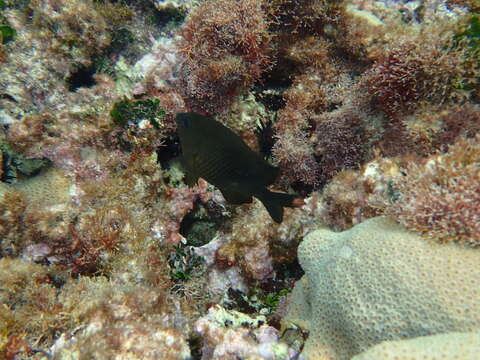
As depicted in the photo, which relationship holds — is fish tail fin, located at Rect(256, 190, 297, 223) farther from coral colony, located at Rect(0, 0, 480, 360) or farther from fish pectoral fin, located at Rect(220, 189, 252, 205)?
fish pectoral fin, located at Rect(220, 189, 252, 205)

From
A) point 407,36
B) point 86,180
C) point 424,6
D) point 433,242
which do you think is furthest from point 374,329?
point 424,6

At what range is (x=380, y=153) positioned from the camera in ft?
11.0

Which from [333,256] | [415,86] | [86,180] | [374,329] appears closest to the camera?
[374,329]

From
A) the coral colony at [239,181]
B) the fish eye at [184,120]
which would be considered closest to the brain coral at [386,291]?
the coral colony at [239,181]

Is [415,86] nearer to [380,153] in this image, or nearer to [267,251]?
[380,153]

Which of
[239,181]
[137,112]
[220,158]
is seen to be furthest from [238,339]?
[137,112]

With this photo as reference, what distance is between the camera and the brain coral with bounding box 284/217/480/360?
80.0 inches

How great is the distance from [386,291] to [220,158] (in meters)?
1.66

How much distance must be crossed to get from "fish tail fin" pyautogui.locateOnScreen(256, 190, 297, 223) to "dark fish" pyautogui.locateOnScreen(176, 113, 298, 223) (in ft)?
0.09

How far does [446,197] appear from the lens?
229cm

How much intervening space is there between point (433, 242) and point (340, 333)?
1.00 m

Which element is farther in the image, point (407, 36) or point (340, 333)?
point (407, 36)

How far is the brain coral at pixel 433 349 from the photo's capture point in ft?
5.55

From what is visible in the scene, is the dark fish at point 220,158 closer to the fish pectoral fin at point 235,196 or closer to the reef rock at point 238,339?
the fish pectoral fin at point 235,196
